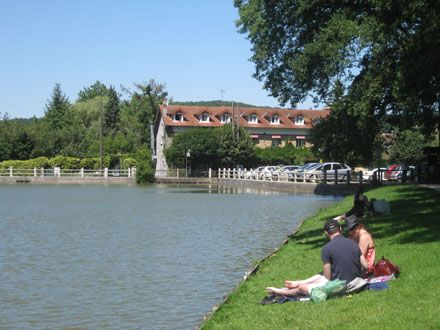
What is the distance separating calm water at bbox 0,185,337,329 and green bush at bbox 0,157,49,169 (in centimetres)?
5617

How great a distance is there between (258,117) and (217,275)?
87.4 metres

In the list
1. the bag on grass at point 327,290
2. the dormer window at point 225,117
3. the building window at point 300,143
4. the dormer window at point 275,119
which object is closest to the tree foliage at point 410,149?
the building window at point 300,143

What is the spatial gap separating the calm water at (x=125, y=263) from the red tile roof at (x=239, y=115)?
62.7m

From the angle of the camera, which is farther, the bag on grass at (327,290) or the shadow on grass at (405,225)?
the shadow on grass at (405,225)

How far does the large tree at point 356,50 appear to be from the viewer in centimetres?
1788

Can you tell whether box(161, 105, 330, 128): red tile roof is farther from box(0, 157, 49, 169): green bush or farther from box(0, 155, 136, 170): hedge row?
box(0, 157, 49, 169): green bush

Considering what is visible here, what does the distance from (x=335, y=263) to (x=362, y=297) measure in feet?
2.09

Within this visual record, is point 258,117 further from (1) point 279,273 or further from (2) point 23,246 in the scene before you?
(1) point 279,273

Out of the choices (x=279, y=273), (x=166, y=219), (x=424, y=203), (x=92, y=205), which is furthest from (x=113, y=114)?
(x=279, y=273)

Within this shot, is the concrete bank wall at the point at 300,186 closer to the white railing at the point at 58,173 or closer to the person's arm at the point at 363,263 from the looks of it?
the white railing at the point at 58,173

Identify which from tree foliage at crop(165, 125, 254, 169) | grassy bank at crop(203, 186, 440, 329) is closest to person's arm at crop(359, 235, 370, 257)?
grassy bank at crop(203, 186, 440, 329)

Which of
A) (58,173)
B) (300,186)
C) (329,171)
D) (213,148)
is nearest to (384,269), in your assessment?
(300,186)

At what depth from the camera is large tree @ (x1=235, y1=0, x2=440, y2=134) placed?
17.9m

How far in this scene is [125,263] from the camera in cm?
1861
